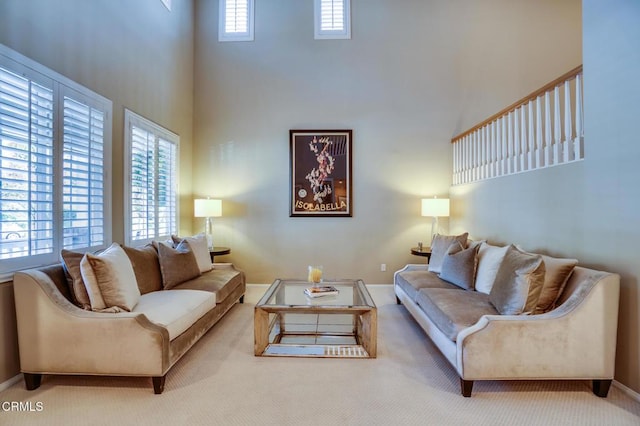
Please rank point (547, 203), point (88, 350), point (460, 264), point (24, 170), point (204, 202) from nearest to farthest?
point (88, 350), point (24, 170), point (547, 203), point (460, 264), point (204, 202)

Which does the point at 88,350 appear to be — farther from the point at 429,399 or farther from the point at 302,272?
the point at 302,272

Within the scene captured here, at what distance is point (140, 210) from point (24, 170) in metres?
1.42

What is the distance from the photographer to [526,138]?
3.23 m

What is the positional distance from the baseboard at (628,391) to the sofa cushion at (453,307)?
869 mm

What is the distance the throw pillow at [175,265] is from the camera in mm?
3127

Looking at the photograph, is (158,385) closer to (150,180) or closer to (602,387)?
(150,180)

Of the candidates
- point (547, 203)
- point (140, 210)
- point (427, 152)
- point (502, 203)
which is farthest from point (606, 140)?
point (140, 210)

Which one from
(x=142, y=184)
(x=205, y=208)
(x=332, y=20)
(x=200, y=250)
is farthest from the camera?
(x=332, y=20)

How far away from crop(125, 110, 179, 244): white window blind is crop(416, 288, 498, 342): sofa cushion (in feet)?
10.3

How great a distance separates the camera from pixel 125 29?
338cm

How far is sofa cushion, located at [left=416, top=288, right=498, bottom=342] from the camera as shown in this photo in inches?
87.8

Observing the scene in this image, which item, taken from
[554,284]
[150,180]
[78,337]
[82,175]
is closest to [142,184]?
[150,180]

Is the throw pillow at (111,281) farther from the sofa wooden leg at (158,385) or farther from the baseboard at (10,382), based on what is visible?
the baseboard at (10,382)

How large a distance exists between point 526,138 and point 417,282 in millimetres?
1882
